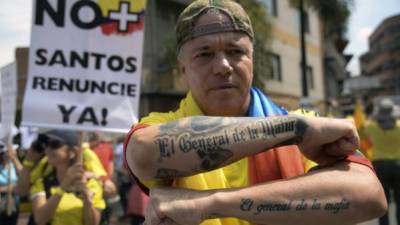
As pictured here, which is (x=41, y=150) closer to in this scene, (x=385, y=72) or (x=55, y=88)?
(x=55, y=88)

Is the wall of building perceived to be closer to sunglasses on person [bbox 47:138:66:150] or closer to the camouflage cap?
sunglasses on person [bbox 47:138:66:150]

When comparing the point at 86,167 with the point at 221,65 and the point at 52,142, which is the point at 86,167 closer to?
the point at 52,142

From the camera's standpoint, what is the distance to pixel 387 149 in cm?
749

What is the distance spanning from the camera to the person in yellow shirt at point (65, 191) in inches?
153

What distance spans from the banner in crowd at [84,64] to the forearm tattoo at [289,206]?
2809 mm

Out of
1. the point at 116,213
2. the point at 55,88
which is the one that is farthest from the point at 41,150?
the point at 116,213

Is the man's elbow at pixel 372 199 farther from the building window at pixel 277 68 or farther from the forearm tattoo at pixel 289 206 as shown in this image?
the building window at pixel 277 68

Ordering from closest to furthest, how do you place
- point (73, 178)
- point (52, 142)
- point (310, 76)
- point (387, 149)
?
point (73, 178) → point (52, 142) → point (387, 149) → point (310, 76)

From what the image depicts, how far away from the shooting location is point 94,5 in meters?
4.20

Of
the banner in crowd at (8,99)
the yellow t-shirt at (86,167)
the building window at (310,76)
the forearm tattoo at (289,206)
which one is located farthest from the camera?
the building window at (310,76)

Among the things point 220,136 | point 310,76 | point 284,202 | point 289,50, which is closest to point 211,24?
point 220,136

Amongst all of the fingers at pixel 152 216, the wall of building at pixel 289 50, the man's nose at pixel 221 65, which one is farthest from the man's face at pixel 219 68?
the wall of building at pixel 289 50

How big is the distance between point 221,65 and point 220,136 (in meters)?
0.32

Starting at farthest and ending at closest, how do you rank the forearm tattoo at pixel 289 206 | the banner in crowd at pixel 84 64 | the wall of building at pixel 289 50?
the wall of building at pixel 289 50 < the banner in crowd at pixel 84 64 < the forearm tattoo at pixel 289 206
